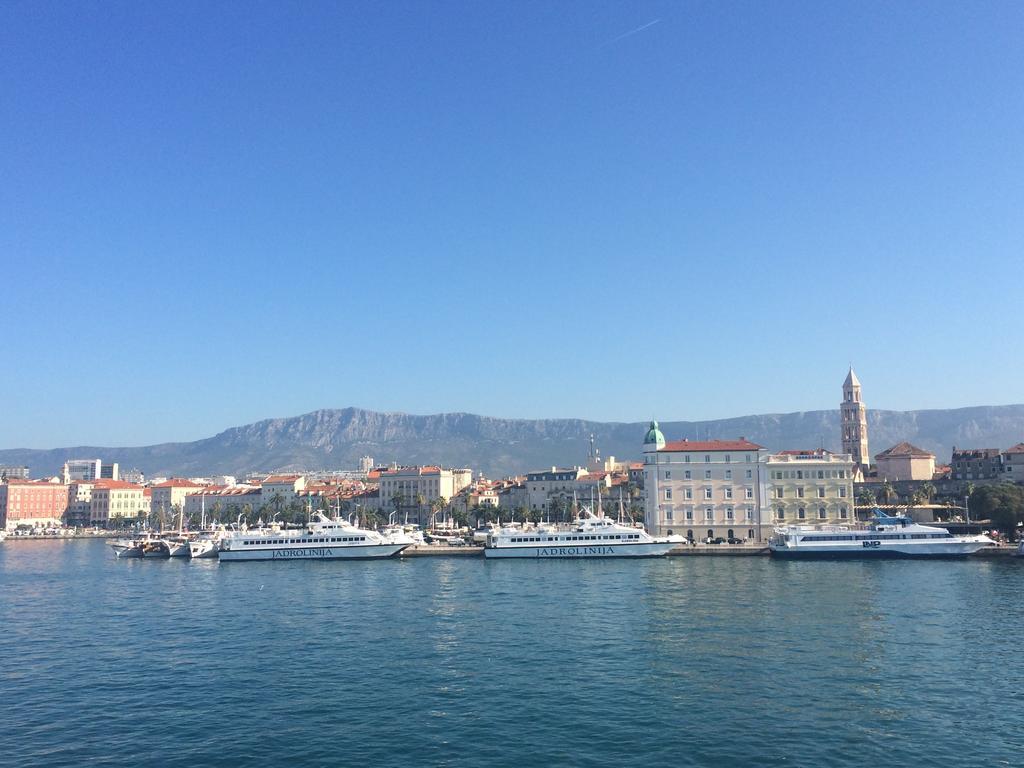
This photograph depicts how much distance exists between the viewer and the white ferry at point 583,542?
8825cm

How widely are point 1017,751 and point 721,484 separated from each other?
75.1 m

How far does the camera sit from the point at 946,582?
63219mm

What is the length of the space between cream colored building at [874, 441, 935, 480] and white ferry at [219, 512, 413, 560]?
336ft

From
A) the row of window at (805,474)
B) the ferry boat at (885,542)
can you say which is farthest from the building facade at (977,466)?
the ferry boat at (885,542)

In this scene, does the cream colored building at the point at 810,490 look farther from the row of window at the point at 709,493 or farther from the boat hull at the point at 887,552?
the boat hull at the point at 887,552

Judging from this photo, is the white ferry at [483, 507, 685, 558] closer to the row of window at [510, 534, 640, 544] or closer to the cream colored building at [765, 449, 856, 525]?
the row of window at [510, 534, 640, 544]

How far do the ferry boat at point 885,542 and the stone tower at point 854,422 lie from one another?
97.1 meters

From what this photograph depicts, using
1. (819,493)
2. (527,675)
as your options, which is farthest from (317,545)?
(527,675)

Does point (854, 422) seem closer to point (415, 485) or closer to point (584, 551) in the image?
point (415, 485)

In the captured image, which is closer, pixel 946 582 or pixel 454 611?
pixel 454 611

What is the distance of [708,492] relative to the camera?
100062 mm

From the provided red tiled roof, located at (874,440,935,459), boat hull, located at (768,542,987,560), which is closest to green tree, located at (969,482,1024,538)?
boat hull, located at (768,542,987,560)

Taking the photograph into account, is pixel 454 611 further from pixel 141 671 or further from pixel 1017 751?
pixel 1017 751

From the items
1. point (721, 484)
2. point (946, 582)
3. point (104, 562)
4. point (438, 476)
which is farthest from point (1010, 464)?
point (104, 562)
